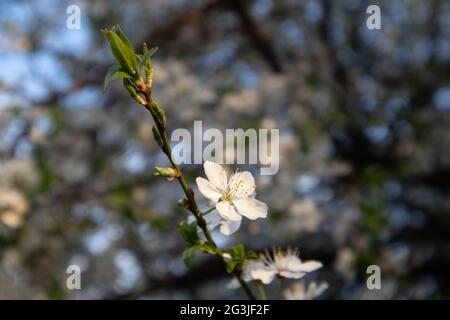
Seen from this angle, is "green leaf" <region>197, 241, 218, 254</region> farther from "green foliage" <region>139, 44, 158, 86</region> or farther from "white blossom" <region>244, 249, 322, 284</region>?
"green foliage" <region>139, 44, 158, 86</region>

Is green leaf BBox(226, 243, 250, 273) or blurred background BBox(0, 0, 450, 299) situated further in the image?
blurred background BBox(0, 0, 450, 299)

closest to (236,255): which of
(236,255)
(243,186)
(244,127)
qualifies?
(236,255)

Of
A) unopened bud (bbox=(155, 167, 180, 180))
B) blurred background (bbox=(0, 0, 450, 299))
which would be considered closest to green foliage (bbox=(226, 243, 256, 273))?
unopened bud (bbox=(155, 167, 180, 180))

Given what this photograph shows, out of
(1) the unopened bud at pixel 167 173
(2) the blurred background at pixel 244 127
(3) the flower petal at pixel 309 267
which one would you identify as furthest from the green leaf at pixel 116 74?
(2) the blurred background at pixel 244 127

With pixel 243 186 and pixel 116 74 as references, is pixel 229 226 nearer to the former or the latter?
pixel 243 186

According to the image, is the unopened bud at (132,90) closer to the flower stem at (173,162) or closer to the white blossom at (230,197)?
the flower stem at (173,162)

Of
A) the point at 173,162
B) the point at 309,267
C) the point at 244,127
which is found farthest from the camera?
the point at 244,127

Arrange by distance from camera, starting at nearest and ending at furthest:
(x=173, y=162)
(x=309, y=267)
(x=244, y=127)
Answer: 1. (x=173, y=162)
2. (x=309, y=267)
3. (x=244, y=127)
